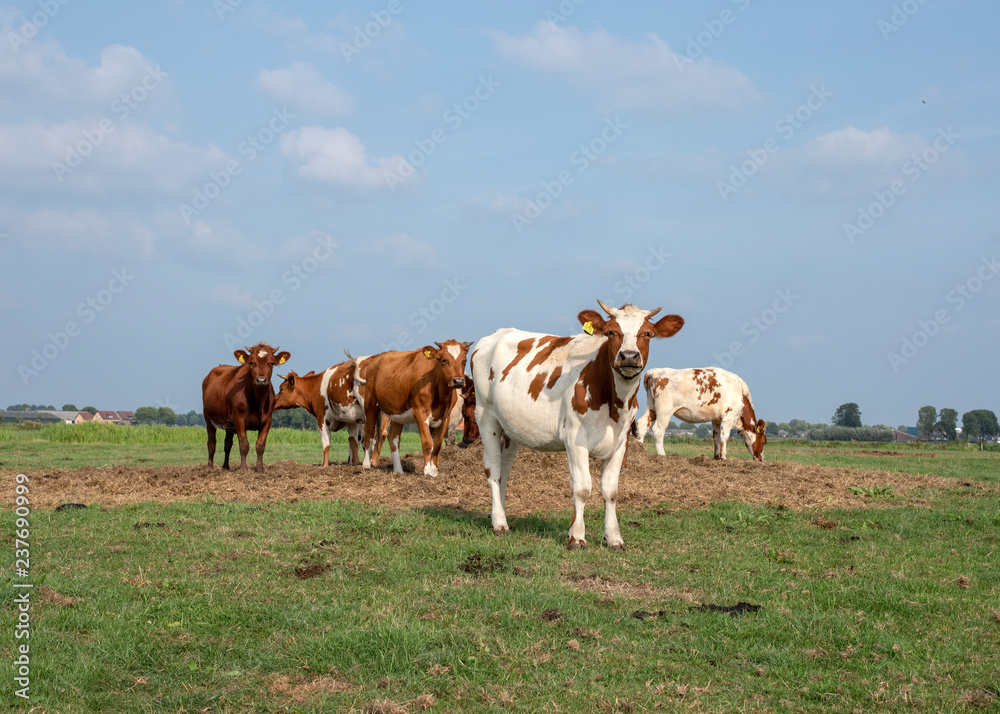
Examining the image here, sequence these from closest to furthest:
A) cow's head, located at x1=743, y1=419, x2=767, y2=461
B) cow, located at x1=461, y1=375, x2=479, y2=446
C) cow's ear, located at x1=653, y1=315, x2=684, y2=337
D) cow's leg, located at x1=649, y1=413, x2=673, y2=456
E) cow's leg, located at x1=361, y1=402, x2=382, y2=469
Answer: cow's ear, located at x1=653, y1=315, x2=684, y2=337, cow's leg, located at x1=361, y1=402, x2=382, y2=469, cow, located at x1=461, y1=375, x2=479, y2=446, cow's head, located at x1=743, y1=419, x2=767, y2=461, cow's leg, located at x1=649, y1=413, x2=673, y2=456

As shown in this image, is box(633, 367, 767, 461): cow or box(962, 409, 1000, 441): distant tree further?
box(962, 409, 1000, 441): distant tree

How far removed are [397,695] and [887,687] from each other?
3.19 meters

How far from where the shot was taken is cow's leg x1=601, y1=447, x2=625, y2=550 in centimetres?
902

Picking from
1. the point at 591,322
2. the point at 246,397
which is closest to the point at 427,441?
the point at 246,397

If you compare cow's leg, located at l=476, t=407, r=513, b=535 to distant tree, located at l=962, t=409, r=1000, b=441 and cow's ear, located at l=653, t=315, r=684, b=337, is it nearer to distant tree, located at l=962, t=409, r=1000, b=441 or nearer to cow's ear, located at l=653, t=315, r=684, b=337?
cow's ear, located at l=653, t=315, r=684, b=337

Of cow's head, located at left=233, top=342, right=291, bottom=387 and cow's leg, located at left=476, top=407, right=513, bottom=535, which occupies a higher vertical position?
cow's head, located at left=233, top=342, right=291, bottom=387

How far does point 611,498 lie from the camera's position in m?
9.19

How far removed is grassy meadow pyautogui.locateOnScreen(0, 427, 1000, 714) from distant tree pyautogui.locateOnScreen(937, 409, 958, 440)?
337ft

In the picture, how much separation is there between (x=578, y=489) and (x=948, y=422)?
12531 cm

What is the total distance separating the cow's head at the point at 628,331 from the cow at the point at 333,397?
9.81m

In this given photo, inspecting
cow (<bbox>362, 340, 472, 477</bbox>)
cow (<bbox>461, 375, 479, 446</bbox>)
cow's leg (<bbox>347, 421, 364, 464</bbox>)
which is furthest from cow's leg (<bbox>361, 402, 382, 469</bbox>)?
cow (<bbox>461, 375, 479, 446</bbox>)

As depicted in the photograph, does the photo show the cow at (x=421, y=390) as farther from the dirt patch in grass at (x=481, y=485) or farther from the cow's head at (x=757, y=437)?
the cow's head at (x=757, y=437)

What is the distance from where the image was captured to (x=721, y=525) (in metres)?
10.4

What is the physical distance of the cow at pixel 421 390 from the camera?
15203 millimetres
